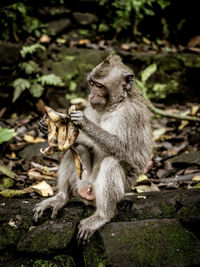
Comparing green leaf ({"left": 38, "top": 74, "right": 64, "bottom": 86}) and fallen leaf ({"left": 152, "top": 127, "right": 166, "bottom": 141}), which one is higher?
green leaf ({"left": 38, "top": 74, "right": 64, "bottom": 86})

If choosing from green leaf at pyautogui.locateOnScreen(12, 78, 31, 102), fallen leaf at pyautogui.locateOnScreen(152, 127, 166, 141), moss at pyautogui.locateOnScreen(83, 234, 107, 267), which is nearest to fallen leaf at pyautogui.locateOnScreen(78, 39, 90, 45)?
green leaf at pyautogui.locateOnScreen(12, 78, 31, 102)

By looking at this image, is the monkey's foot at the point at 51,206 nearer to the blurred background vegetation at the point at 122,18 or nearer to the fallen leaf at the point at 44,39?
the fallen leaf at the point at 44,39

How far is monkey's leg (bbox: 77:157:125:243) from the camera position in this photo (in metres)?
3.92

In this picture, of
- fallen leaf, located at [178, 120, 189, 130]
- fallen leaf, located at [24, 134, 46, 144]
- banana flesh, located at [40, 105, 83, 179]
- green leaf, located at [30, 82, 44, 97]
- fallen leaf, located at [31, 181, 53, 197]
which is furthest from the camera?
green leaf, located at [30, 82, 44, 97]

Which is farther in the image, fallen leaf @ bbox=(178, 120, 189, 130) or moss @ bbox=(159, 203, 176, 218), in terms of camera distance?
fallen leaf @ bbox=(178, 120, 189, 130)

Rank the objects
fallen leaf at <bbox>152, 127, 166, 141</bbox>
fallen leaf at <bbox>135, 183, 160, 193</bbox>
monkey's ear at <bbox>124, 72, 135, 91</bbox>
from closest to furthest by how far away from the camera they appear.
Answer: monkey's ear at <bbox>124, 72, 135, 91</bbox> → fallen leaf at <bbox>135, 183, 160, 193</bbox> → fallen leaf at <bbox>152, 127, 166, 141</bbox>

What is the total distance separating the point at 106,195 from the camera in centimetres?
397

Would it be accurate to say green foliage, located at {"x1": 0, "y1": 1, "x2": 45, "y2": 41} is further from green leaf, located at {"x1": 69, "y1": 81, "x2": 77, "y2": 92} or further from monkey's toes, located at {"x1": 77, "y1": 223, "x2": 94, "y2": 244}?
monkey's toes, located at {"x1": 77, "y1": 223, "x2": 94, "y2": 244}

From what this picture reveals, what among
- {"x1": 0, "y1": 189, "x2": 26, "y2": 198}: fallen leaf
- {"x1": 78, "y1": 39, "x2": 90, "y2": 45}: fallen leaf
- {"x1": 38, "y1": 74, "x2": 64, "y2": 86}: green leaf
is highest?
{"x1": 78, "y1": 39, "x2": 90, "y2": 45}: fallen leaf

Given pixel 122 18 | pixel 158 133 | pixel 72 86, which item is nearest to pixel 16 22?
pixel 72 86

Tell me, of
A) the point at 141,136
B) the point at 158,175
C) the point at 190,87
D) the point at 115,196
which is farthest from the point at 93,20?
the point at 115,196

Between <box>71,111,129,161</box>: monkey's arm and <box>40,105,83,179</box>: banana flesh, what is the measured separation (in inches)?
6.1

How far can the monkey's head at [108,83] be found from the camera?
4.32 meters

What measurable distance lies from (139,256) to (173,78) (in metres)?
7.32
